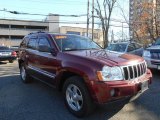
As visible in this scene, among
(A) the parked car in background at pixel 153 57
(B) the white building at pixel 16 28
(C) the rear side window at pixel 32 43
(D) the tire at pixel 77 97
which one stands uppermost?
(B) the white building at pixel 16 28

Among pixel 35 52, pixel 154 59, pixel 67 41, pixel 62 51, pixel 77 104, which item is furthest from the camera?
pixel 154 59

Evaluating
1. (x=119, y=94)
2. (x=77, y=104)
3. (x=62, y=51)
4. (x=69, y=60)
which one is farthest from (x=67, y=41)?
(x=119, y=94)

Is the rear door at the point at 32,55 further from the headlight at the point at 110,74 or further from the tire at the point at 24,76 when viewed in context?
the headlight at the point at 110,74

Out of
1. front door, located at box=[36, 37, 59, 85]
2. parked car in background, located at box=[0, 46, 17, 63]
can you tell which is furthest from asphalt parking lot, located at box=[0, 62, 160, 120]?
parked car in background, located at box=[0, 46, 17, 63]

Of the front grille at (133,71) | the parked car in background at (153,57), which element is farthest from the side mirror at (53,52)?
the parked car in background at (153,57)

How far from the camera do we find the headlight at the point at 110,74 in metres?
4.62

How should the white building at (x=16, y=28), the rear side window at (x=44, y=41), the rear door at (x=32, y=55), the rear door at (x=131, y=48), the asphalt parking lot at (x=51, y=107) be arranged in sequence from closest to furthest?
1. the asphalt parking lot at (x=51, y=107)
2. the rear side window at (x=44, y=41)
3. the rear door at (x=32, y=55)
4. the rear door at (x=131, y=48)
5. the white building at (x=16, y=28)

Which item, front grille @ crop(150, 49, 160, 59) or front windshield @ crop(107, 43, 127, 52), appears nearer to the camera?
front grille @ crop(150, 49, 160, 59)

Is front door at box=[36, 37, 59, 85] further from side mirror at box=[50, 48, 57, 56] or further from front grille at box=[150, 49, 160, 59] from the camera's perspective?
front grille at box=[150, 49, 160, 59]

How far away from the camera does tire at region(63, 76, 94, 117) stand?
4801mm

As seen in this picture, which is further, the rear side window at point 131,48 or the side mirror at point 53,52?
the rear side window at point 131,48

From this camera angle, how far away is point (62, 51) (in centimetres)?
577

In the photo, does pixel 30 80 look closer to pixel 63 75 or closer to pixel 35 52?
pixel 35 52

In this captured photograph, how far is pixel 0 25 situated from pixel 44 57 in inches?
2806
